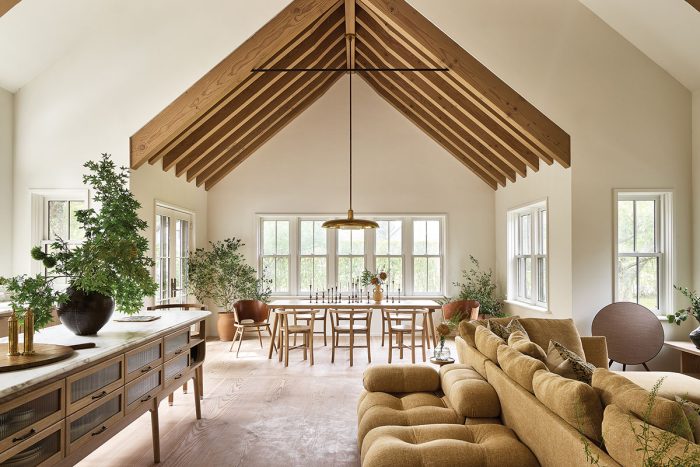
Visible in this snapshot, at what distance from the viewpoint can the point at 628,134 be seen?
228 inches

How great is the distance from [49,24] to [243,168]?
3833 mm

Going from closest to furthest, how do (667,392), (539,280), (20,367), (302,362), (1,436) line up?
(1,436) < (20,367) < (667,392) < (302,362) < (539,280)

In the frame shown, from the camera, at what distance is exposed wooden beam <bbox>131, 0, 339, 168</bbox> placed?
17.7ft

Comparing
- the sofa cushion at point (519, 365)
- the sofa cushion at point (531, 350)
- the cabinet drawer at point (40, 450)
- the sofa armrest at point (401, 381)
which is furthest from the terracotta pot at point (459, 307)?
the cabinet drawer at point (40, 450)

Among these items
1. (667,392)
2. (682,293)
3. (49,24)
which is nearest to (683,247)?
(682,293)

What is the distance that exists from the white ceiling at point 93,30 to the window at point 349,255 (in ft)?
13.4

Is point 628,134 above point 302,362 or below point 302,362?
above

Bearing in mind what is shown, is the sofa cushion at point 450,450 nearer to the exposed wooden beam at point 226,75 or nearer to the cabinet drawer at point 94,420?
the cabinet drawer at point 94,420

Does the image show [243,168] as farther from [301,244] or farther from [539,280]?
[539,280]

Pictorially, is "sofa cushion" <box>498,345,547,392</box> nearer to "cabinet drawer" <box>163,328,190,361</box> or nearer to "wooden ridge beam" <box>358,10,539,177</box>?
"cabinet drawer" <box>163,328,190,361</box>

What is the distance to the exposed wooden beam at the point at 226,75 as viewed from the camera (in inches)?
213

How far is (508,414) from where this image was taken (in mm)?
2787

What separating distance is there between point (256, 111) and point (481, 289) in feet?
14.8

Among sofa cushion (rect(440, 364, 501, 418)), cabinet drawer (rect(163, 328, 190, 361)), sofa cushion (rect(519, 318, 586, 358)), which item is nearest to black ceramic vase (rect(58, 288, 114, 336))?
cabinet drawer (rect(163, 328, 190, 361))
